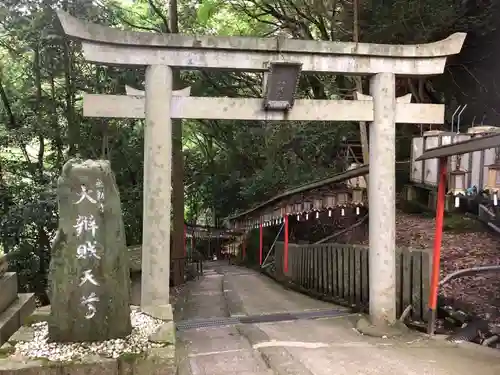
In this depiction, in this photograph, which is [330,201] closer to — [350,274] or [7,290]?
[350,274]

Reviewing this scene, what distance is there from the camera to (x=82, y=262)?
411cm

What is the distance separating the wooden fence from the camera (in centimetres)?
739

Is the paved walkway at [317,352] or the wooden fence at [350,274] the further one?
the wooden fence at [350,274]

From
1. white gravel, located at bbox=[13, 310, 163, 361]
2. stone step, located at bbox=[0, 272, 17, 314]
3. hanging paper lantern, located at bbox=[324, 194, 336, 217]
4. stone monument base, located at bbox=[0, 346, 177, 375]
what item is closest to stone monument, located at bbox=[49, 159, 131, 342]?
white gravel, located at bbox=[13, 310, 163, 361]

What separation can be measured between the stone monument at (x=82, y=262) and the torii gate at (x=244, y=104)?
102 inches

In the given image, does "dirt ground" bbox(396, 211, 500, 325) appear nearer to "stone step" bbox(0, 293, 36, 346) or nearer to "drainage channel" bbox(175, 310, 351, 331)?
"drainage channel" bbox(175, 310, 351, 331)

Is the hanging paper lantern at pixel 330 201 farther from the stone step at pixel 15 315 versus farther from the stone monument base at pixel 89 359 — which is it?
the stone monument base at pixel 89 359

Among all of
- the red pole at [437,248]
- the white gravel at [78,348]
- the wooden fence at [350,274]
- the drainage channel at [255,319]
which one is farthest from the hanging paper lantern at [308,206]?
the white gravel at [78,348]

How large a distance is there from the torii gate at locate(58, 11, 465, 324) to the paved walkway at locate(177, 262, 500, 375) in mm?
835

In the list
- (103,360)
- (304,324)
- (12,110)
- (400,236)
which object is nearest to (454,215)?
(400,236)

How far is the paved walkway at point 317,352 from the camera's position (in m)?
5.26

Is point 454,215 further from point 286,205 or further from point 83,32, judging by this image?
point 83,32

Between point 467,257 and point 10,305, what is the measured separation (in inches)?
345

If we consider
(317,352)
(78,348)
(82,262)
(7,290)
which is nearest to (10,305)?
(7,290)
